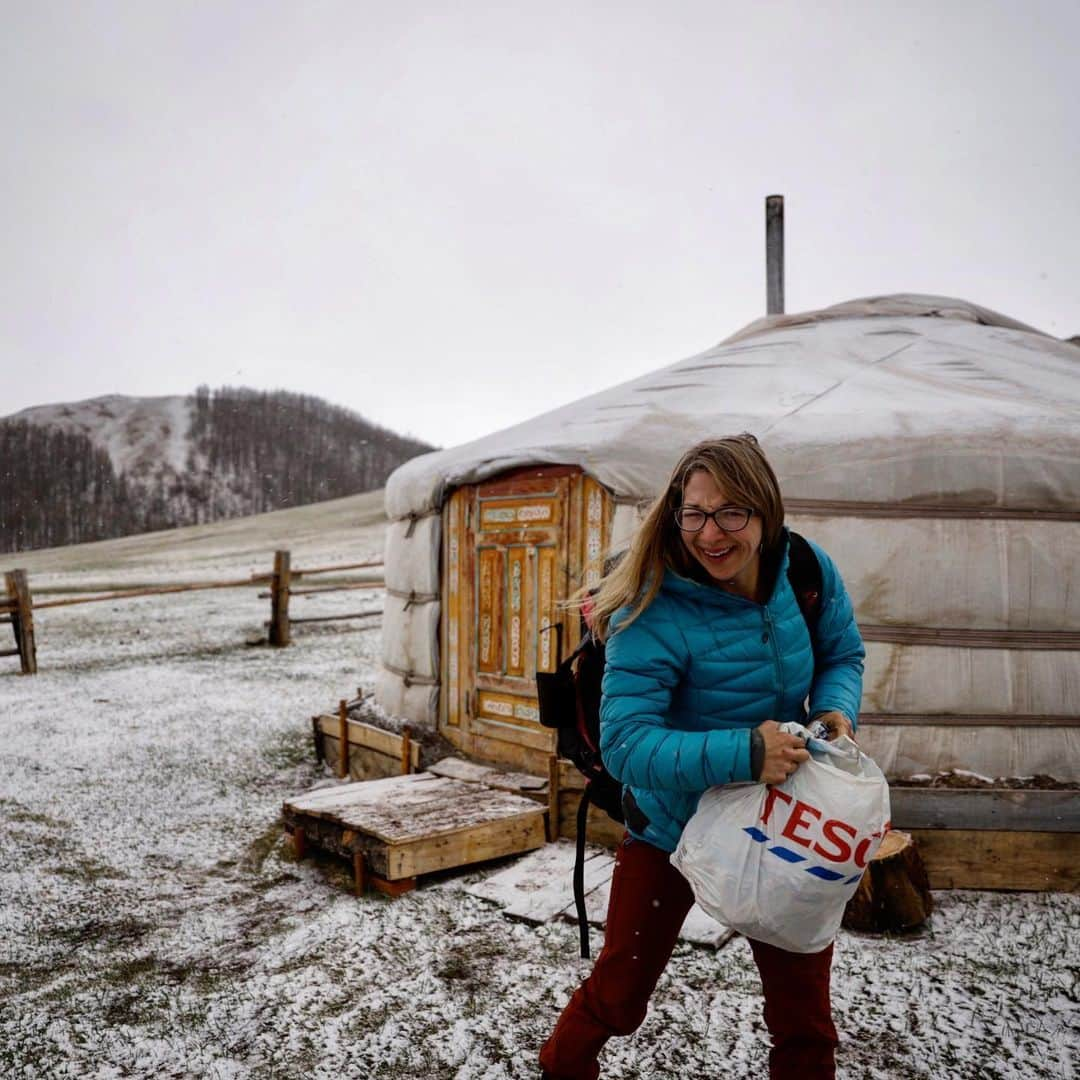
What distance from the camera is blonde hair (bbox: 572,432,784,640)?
1.28 meters

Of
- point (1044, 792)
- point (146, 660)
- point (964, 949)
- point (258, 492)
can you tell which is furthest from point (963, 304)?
point (258, 492)

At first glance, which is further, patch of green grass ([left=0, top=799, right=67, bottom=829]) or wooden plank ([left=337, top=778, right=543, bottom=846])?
patch of green grass ([left=0, top=799, right=67, bottom=829])

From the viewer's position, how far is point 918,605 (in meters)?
3.26

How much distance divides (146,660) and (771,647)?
869cm

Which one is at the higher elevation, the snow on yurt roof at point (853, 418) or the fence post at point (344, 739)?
the snow on yurt roof at point (853, 418)

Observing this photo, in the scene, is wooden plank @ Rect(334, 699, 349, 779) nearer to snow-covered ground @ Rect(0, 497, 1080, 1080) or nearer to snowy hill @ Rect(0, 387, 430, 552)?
snow-covered ground @ Rect(0, 497, 1080, 1080)

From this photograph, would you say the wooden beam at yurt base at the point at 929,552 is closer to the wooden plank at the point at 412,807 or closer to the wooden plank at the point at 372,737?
the wooden plank at the point at 412,807

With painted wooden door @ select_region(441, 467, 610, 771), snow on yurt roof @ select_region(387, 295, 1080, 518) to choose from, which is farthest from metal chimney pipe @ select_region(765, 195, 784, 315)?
painted wooden door @ select_region(441, 467, 610, 771)

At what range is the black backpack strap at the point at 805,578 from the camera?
142 cm

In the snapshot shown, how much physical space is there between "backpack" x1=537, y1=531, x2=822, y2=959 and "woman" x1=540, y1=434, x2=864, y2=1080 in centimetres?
4

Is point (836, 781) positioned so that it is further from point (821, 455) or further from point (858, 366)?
point (858, 366)

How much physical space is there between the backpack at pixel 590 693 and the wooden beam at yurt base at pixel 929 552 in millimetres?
1917

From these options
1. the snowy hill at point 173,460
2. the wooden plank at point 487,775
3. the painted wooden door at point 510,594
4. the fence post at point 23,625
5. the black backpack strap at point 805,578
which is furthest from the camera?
the snowy hill at point 173,460

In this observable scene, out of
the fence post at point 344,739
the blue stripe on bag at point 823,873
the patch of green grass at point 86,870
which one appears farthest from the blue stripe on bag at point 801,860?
the fence post at point 344,739
